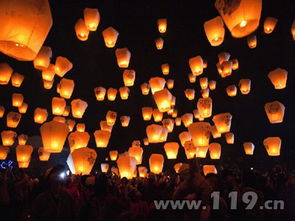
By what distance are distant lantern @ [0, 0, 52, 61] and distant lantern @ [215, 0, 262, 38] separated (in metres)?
2.56

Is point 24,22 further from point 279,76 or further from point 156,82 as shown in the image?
point 279,76

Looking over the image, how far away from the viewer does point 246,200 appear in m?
3.88

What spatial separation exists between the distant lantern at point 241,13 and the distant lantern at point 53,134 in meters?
4.42

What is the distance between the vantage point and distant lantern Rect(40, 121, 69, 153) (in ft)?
23.1

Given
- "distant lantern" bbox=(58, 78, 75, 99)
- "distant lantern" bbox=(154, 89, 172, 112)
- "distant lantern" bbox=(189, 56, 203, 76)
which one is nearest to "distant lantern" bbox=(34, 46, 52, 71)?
"distant lantern" bbox=(58, 78, 75, 99)

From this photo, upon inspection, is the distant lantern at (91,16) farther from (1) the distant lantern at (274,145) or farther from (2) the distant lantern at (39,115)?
(1) the distant lantern at (274,145)

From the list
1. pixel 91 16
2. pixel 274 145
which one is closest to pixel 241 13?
pixel 91 16

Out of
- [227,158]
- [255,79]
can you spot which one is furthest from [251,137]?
[255,79]

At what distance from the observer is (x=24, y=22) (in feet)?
11.9

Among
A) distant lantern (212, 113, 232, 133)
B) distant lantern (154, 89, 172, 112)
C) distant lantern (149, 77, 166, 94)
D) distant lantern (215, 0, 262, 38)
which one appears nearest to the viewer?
distant lantern (215, 0, 262, 38)

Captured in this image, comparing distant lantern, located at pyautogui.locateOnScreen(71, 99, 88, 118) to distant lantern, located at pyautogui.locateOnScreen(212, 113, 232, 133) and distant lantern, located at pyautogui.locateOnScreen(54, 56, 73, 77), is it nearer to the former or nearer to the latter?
distant lantern, located at pyautogui.locateOnScreen(54, 56, 73, 77)

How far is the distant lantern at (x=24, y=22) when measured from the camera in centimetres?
357

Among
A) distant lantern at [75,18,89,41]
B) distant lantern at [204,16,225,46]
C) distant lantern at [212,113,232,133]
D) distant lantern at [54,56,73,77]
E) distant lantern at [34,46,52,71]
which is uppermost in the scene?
distant lantern at [75,18,89,41]

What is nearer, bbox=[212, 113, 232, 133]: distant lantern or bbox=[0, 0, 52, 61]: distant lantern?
bbox=[0, 0, 52, 61]: distant lantern
